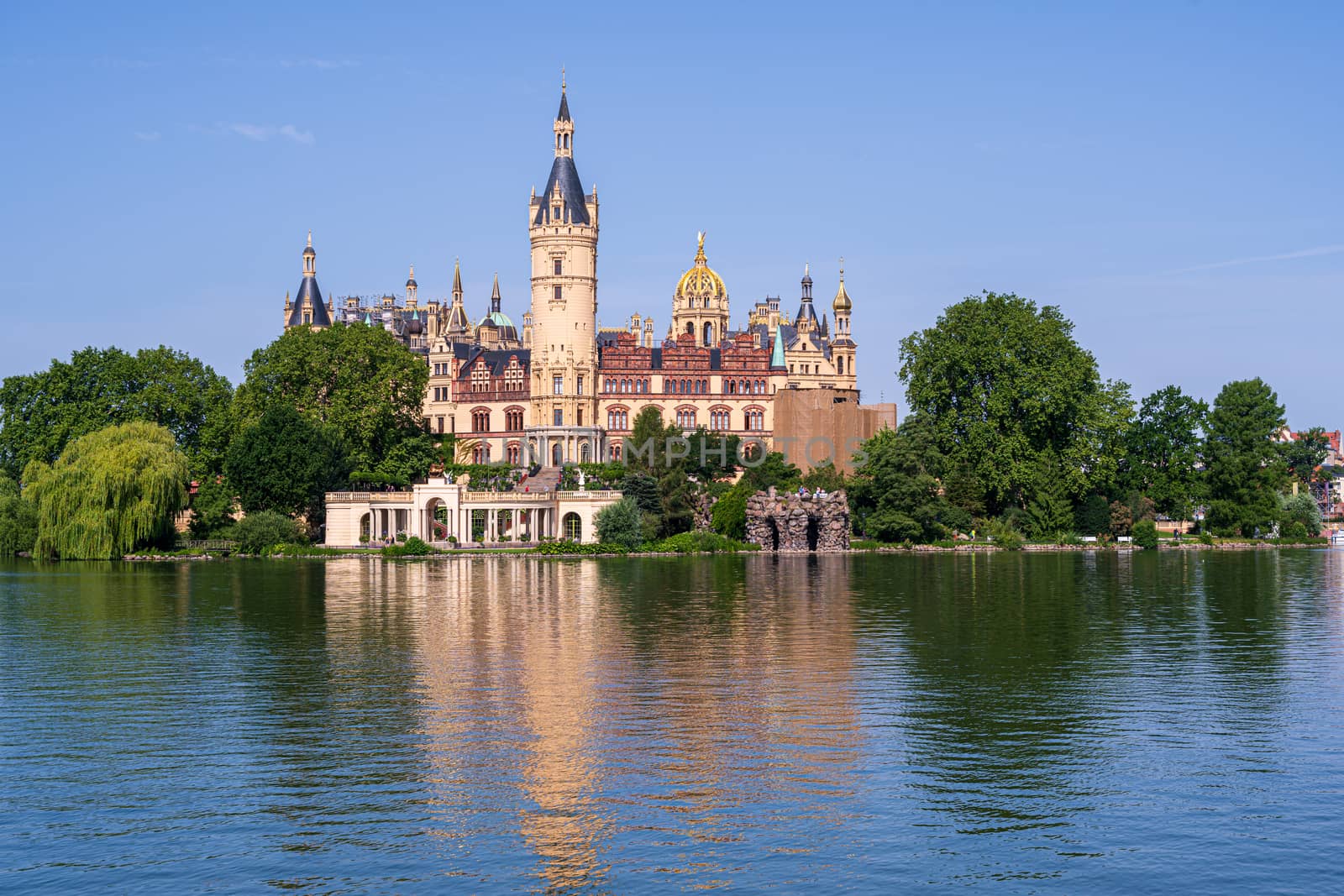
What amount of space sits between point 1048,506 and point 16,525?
61655mm

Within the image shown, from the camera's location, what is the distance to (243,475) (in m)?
88.1

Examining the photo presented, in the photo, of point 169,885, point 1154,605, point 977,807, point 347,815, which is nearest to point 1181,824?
point 977,807

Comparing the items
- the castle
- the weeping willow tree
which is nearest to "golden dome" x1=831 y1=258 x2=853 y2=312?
the castle

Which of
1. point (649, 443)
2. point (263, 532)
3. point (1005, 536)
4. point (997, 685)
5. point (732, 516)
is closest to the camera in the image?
point (997, 685)

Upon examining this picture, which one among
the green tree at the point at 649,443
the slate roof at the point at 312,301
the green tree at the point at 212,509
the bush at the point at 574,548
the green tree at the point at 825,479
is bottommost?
the bush at the point at 574,548

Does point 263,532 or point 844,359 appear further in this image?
point 844,359

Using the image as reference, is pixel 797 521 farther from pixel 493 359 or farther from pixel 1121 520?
pixel 493 359

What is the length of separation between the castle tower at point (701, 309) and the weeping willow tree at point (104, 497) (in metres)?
67.4

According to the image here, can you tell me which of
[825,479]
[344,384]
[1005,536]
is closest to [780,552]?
[825,479]

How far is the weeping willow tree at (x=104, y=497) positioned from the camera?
7819 cm

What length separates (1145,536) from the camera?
94.1 meters

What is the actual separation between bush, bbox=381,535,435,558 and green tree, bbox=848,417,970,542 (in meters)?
27.9

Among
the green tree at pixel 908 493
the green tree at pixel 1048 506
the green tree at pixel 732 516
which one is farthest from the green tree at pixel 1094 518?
the green tree at pixel 732 516

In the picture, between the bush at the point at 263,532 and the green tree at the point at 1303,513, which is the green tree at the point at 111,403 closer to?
the bush at the point at 263,532
